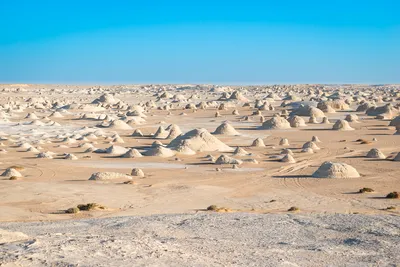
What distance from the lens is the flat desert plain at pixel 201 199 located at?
965 cm

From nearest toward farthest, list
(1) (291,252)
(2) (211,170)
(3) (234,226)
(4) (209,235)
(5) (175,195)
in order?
(1) (291,252)
(4) (209,235)
(3) (234,226)
(5) (175,195)
(2) (211,170)

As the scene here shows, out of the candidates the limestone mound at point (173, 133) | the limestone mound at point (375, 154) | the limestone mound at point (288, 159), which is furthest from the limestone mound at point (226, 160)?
the limestone mound at point (173, 133)

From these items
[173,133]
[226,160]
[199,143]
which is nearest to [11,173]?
[226,160]

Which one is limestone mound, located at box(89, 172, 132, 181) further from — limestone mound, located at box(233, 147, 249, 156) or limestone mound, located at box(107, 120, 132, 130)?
limestone mound, located at box(107, 120, 132, 130)

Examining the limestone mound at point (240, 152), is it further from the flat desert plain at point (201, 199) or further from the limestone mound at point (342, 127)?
the limestone mound at point (342, 127)

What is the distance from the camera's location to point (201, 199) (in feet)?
52.5

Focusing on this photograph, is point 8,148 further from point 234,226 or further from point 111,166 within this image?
point 234,226

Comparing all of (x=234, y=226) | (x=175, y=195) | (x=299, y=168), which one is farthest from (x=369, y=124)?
(x=234, y=226)

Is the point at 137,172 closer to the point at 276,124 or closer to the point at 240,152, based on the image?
the point at 240,152

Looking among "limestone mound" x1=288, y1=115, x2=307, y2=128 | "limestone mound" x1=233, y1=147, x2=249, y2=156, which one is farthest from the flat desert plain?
"limestone mound" x1=288, y1=115, x2=307, y2=128

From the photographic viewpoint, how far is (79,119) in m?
45.4

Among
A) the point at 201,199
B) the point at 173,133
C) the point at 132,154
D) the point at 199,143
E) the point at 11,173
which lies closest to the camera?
the point at 201,199

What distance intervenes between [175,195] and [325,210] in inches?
166

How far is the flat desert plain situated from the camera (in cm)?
965
